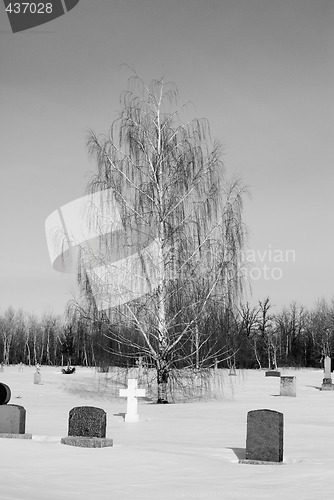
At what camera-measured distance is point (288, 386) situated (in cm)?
2941

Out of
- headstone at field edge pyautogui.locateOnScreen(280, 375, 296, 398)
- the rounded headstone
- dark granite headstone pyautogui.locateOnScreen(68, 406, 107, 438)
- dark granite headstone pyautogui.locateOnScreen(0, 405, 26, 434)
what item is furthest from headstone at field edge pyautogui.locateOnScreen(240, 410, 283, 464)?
headstone at field edge pyautogui.locateOnScreen(280, 375, 296, 398)

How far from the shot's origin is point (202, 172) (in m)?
26.1

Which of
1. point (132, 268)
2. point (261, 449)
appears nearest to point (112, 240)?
point (132, 268)

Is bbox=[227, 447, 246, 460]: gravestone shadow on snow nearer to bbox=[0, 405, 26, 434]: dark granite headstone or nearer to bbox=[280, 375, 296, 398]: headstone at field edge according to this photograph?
bbox=[0, 405, 26, 434]: dark granite headstone

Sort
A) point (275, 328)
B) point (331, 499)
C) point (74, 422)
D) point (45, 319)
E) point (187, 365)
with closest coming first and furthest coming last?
point (331, 499) < point (74, 422) < point (187, 365) < point (275, 328) < point (45, 319)

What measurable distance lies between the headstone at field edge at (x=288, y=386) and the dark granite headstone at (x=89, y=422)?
17366mm

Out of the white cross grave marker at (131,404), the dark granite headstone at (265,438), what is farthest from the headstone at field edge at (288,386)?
the dark granite headstone at (265,438)

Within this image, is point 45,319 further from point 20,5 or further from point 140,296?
point 20,5

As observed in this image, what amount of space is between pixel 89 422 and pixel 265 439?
10.8 feet

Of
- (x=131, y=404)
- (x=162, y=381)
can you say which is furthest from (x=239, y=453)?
(x=162, y=381)

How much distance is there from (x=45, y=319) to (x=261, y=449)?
11990 cm

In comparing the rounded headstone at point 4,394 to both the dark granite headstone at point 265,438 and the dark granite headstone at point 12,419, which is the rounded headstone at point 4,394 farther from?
the dark granite headstone at point 265,438

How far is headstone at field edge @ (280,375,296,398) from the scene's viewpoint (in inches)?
1150

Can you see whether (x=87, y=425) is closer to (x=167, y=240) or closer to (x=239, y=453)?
(x=239, y=453)
